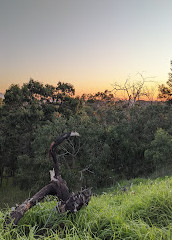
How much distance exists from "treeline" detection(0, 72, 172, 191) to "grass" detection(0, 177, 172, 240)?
11.7 m

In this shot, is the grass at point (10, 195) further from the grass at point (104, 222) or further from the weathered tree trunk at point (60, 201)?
the grass at point (104, 222)

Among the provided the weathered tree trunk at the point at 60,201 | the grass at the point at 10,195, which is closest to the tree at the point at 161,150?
the grass at the point at 10,195

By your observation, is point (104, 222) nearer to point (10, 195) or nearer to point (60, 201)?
point (60, 201)

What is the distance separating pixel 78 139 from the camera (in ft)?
54.9

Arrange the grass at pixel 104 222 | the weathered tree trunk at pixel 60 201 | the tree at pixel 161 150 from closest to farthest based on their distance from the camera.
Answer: the grass at pixel 104 222 → the weathered tree trunk at pixel 60 201 → the tree at pixel 161 150

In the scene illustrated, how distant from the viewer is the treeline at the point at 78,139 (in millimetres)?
15461

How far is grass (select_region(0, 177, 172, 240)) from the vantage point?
2.39 m

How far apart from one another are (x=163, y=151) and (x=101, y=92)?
23.1m

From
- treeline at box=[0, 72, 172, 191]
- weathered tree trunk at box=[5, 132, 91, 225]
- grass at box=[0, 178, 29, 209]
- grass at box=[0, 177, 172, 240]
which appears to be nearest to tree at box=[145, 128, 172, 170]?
treeline at box=[0, 72, 172, 191]

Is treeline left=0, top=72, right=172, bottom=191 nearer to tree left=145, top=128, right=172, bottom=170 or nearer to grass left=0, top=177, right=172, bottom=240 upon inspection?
tree left=145, top=128, right=172, bottom=170

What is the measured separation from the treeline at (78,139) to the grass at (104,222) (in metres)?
11.7

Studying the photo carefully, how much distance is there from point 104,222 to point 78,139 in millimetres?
14071

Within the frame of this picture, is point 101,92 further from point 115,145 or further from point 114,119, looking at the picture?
point 115,145

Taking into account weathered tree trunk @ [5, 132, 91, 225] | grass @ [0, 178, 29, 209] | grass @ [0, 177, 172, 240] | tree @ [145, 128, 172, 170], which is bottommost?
grass @ [0, 178, 29, 209]
